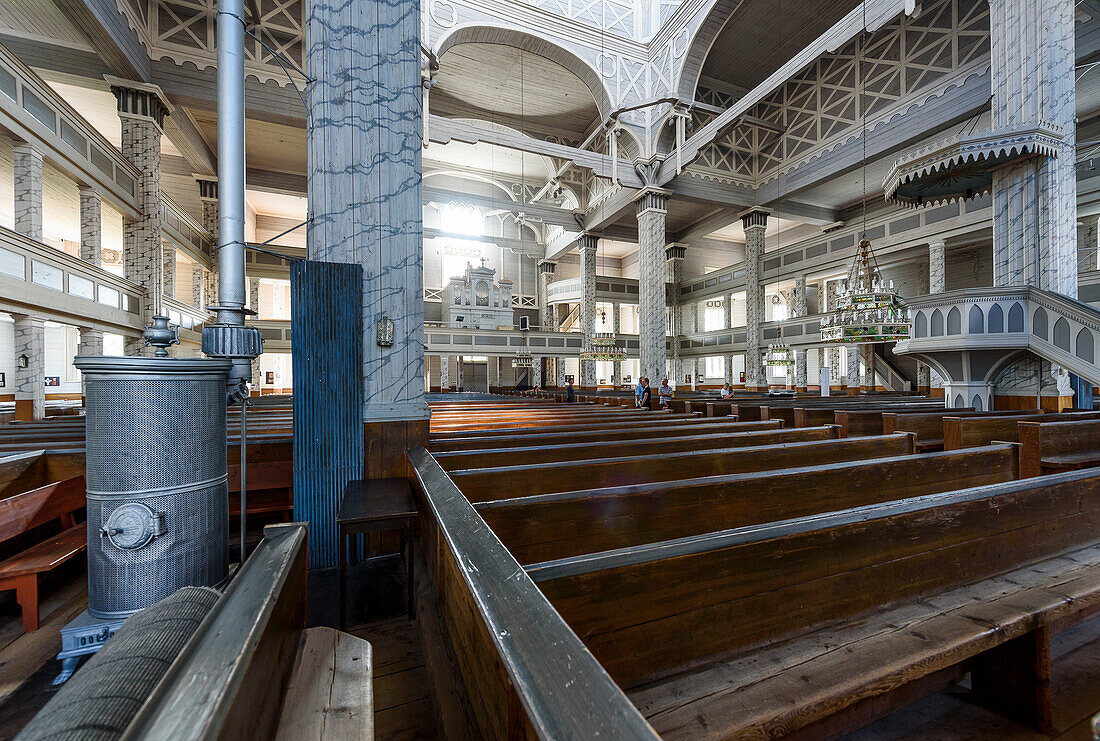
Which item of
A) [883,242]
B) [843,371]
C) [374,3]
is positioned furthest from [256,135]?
[843,371]

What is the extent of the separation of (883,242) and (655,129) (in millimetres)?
6746

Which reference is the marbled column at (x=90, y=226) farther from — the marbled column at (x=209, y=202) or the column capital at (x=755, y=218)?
the column capital at (x=755, y=218)

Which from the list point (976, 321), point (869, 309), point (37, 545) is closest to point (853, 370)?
point (869, 309)

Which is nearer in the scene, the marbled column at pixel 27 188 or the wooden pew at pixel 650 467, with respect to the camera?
the wooden pew at pixel 650 467

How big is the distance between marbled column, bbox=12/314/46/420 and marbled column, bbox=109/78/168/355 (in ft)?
6.43

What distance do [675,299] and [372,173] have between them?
→ 17.7 metres

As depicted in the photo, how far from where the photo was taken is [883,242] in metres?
11.7

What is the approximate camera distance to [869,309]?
560 cm

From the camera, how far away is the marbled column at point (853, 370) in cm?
1248

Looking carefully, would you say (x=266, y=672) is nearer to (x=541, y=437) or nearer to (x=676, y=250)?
(x=541, y=437)

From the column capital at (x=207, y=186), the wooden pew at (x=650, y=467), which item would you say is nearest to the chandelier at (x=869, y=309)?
the wooden pew at (x=650, y=467)

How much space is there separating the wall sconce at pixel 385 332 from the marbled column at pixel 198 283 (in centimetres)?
1491

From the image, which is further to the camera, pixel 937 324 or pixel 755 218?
pixel 755 218

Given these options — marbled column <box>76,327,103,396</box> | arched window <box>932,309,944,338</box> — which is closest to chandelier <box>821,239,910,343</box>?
arched window <box>932,309,944,338</box>
